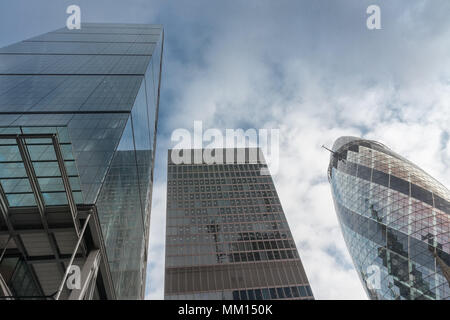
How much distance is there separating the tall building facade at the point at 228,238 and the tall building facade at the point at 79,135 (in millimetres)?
51056

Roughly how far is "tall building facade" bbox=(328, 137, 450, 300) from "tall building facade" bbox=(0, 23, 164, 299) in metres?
76.9

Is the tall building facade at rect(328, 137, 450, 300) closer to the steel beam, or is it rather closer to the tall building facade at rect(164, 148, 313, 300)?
Answer: the tall building facade at rect(164, 148, 313, 300)

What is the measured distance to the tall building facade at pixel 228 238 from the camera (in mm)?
67188

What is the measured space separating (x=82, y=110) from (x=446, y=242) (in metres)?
84.6

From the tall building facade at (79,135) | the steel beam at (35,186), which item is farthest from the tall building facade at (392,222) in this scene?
the steel beam at (35,186)

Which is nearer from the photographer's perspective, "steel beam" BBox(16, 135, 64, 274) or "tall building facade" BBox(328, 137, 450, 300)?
"steel beam" BBox(16, 135, 64, 274)

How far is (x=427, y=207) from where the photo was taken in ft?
236

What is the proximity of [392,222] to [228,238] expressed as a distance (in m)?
50.2

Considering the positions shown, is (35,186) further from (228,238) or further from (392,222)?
(392,222)

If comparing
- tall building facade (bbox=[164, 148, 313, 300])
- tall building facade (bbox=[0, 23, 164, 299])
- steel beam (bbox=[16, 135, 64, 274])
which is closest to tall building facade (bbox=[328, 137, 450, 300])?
tall building facade (bbox=[164, 148, 313, 300])

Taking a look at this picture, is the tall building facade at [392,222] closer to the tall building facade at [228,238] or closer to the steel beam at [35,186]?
the tall building facade at [228,238]

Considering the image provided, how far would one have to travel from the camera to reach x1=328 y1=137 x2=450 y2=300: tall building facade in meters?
65.7

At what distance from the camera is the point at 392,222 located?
76.2 m
